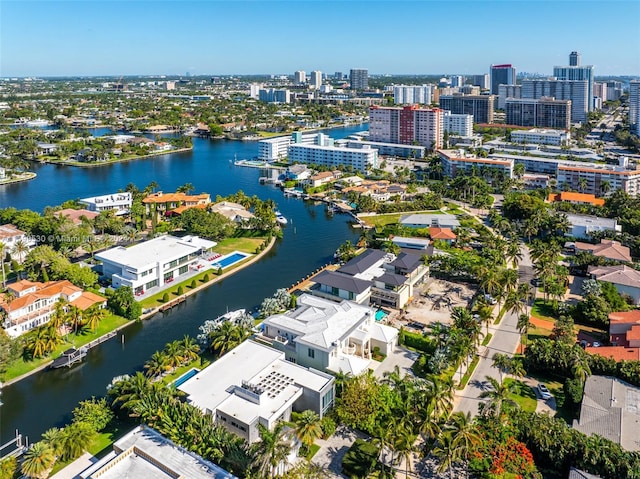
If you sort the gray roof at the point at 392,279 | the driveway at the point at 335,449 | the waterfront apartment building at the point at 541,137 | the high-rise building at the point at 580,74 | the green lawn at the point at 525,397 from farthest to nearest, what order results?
the high-rise building at the point at 580,74 < the waterfront apartment building at the point at 541,137 < the gray roof at the point at 392,279 < the green lawn at the point at 525,397 < the driveway at the point at 335,449

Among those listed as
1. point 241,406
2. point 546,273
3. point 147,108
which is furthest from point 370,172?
point 147,108

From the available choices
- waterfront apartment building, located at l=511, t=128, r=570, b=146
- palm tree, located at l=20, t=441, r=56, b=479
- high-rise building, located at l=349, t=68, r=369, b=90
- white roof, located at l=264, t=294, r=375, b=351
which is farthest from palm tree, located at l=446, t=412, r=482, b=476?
high-rise building, located at l=349, t=68, r=369, b=90

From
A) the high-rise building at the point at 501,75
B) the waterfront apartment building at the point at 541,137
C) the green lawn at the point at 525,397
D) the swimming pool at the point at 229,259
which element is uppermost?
the high-rise building at the point at 501,75

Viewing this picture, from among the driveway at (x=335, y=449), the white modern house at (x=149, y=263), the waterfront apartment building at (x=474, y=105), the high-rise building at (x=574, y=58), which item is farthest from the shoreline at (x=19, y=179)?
the high-rise building at (x=574, y=58)

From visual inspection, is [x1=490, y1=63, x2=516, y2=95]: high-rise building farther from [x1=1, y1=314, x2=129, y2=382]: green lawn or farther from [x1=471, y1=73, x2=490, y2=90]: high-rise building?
[x1=1, y1=314, x2=129, y2=382]: green lawn

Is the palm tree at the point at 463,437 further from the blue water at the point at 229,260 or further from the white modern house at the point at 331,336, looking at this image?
the blue water at the point at 229,260

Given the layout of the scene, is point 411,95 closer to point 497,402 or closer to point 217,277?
point 217,277

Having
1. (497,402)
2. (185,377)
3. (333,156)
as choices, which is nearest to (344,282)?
(185,377)
